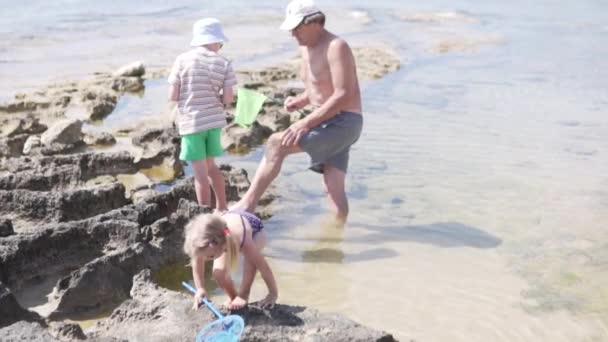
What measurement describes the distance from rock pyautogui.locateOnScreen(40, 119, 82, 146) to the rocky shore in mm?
11

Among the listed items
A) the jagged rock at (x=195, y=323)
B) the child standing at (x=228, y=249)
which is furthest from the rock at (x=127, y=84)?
the jagged rock at (x=195, y=323)

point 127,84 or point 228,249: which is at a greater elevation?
point 228,249

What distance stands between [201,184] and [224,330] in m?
2.30

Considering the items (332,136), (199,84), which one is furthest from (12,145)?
(332,136)

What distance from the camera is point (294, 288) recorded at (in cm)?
505

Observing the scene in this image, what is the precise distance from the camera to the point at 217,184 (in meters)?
6.02

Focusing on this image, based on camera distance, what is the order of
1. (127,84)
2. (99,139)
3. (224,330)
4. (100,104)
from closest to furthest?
(224,330) → (99,139) → (100,104) → (127,84)

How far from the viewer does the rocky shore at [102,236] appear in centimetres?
393

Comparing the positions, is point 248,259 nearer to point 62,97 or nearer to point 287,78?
point 62,97

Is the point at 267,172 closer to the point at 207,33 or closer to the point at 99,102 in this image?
the point at 207,33

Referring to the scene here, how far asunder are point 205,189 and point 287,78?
22.0 ft

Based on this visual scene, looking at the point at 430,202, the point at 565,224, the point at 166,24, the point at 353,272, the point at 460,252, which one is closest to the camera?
the point at 353,272

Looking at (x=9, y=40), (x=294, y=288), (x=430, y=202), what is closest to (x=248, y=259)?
(x=294, y=288)

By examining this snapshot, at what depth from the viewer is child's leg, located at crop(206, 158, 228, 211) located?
19.7 feet
